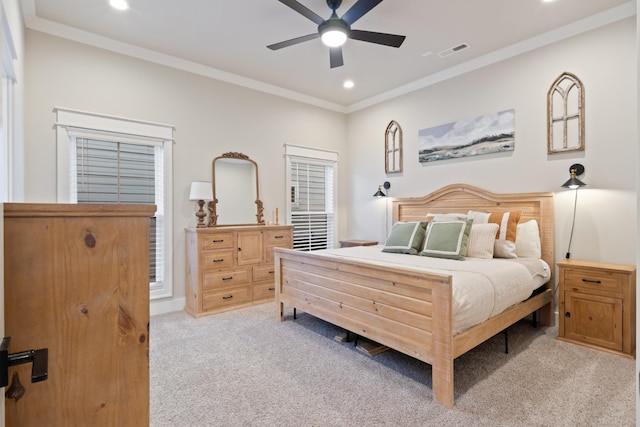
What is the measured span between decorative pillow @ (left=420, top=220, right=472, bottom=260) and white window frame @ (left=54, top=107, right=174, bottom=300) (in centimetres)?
294

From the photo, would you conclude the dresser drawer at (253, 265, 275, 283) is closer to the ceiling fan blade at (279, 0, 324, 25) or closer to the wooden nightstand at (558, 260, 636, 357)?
the ceiling fan blade at (279, 0, 324, 25)

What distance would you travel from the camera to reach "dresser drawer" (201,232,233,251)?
3828 millimetres

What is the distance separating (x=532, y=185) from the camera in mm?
3613

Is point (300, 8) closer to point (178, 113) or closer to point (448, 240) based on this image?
point (178, 113)

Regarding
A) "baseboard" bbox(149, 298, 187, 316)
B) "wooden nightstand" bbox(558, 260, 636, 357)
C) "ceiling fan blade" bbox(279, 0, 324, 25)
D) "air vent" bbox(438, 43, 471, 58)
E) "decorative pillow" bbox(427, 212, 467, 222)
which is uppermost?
"air vent" bbox(438, 43, 471, 58)

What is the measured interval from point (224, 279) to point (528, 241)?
3.38m

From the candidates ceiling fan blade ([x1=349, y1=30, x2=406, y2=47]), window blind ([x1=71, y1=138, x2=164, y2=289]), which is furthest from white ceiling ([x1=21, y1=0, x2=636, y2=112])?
window blind ([x1=71, y1=138, x2=164, y2=289])

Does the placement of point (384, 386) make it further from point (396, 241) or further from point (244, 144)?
point (244, 144)

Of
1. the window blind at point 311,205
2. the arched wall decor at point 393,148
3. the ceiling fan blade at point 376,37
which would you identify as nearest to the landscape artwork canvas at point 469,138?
the arched wall decor at point 393,148

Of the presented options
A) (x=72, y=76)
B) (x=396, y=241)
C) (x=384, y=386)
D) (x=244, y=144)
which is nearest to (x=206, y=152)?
(x=244, y=144)

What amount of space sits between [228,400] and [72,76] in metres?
3.46

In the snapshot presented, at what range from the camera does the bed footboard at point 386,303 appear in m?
2.06

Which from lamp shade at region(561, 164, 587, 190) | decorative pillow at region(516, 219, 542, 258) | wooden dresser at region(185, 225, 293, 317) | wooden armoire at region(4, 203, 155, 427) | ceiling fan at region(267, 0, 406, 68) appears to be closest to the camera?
wooden armoire at region(4, 203, 155, 427)

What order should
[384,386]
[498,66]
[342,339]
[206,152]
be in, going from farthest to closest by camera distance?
[206,152] < [498,66] < [342,339] < [384,386]
